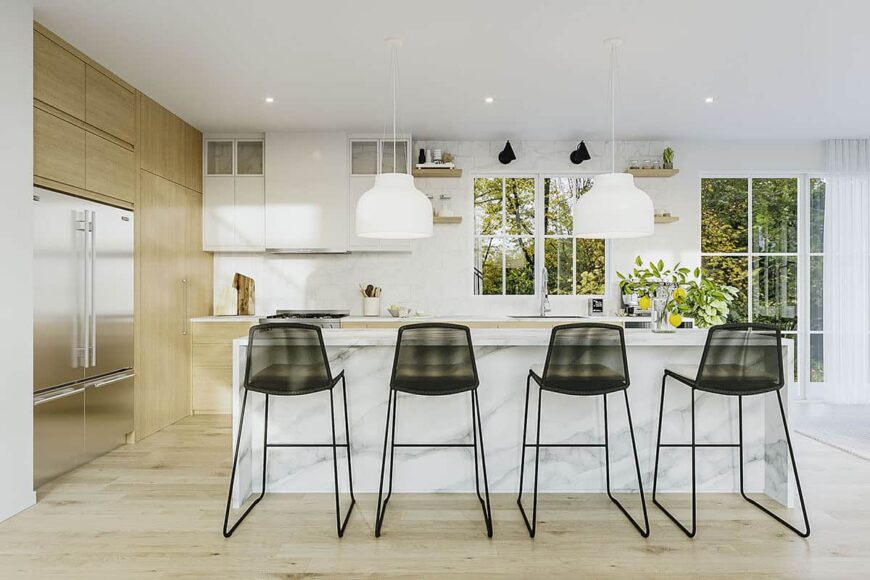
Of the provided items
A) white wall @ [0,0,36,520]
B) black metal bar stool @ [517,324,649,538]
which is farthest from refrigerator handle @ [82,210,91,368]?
black metal bar stool @ [517,324,649,538]

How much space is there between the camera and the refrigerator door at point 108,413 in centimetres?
364

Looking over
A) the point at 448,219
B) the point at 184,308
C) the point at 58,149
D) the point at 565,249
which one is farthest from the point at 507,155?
the point at 58,149

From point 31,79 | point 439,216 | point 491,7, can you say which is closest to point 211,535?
point 31,79

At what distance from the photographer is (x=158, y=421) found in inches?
177

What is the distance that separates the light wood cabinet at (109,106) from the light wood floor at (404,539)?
2.26 meters

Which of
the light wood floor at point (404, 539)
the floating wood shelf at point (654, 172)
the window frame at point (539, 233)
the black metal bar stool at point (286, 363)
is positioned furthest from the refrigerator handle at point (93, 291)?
the floating wood shelf at point (654, 172)

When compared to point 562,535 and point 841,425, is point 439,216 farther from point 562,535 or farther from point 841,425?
point 841,425

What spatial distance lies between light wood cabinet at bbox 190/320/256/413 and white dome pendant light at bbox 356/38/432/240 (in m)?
2.60

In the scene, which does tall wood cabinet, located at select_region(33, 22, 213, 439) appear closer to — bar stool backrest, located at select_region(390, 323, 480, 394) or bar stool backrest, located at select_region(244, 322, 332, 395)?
bar stool backrest, located at select_region(244, 322, 332, 395)

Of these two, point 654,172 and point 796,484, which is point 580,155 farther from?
point 796,484

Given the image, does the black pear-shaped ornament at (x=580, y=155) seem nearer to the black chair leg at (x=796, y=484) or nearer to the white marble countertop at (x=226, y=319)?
the black chair leg at (x=796, y=484)

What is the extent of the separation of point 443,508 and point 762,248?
15.1 feet

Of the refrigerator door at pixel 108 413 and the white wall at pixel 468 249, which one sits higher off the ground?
the white wall at pixel 468 249

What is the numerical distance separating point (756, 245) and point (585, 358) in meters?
4.08
